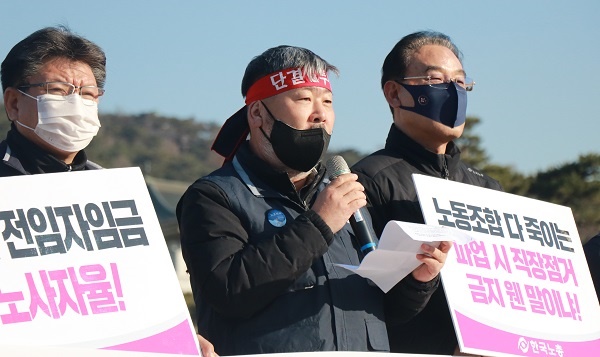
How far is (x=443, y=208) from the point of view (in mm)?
5223

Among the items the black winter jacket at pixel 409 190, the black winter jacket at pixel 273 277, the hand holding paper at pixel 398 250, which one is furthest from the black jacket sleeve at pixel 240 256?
the black winter jacket at pixel 409 190

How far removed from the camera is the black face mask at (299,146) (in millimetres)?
5293

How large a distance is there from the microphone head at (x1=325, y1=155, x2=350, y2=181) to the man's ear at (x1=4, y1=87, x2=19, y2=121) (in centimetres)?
135

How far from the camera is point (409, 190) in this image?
5.94 metres

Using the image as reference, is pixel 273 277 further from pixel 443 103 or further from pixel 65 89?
pixel 443 103

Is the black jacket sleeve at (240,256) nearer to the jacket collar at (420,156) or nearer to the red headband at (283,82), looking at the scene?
the red headband at (283,82)

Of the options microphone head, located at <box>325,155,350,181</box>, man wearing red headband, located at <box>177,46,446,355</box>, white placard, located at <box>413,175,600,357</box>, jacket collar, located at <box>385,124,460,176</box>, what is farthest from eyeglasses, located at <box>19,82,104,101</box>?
jacket collar, located at <box>385,124,460,176</box>

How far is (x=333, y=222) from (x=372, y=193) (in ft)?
2.82

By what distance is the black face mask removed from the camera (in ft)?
17.4

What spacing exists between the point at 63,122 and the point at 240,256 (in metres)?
0.97

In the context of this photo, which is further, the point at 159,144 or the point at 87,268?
the point at 159,144

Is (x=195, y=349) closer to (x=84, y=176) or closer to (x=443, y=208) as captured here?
(x=84, y=176)

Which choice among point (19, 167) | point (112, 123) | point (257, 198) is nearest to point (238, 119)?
point (257, 198)

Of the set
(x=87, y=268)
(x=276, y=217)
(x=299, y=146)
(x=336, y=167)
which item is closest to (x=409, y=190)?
(x=336, y=167)
